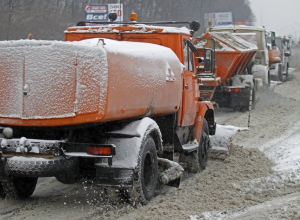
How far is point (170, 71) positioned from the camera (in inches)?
291

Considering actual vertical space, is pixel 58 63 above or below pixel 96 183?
above

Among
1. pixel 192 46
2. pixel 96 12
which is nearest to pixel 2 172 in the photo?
pixel 192 46

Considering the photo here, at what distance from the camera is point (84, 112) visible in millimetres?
5918

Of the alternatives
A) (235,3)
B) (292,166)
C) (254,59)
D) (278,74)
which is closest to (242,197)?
(292,166)

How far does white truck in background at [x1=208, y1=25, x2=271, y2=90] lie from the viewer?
2016 centimetres

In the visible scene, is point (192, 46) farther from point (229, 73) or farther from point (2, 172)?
point (229, 73)

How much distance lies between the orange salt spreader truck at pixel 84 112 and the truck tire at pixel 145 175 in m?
0.01

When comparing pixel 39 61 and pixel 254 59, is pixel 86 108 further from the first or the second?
pixel 254 59

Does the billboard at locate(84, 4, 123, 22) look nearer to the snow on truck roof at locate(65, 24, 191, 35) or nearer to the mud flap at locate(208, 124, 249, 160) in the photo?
the mud flap at locate(208, 124, 249, 160)

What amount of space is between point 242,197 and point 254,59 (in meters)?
13.5

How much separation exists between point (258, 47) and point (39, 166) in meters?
15.4

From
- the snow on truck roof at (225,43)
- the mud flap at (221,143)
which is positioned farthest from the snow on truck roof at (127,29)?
the snow on truck roof at (225,43)

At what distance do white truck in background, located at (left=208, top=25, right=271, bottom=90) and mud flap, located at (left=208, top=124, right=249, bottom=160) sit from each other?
9700 mm

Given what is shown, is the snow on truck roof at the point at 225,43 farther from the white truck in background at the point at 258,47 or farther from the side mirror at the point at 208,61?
the side mirror at the point at 208,61
